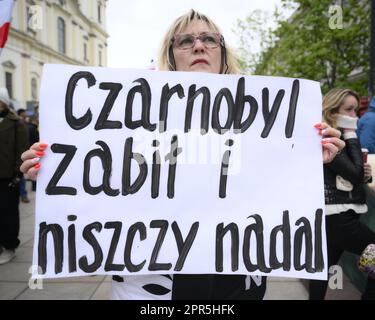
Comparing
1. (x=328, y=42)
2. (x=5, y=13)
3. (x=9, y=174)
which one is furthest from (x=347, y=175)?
(x=328, y=42)

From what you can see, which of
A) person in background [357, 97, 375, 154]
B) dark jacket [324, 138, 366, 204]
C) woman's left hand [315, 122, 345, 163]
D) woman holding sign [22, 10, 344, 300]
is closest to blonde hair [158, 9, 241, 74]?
woman holding sign [22, 10, 344, 300]

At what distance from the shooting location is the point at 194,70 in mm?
1485

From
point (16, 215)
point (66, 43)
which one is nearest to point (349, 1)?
point (16, 215)

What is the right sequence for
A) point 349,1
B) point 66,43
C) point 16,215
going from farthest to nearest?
point 66,43 → point 349,1 → point 16,215

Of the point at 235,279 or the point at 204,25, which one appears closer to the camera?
the point at 235,279

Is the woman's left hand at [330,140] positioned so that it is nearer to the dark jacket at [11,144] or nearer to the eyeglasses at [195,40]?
the eyeglasses at [195,40]

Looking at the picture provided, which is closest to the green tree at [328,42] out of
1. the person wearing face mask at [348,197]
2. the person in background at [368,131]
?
the person in background at [368,131]

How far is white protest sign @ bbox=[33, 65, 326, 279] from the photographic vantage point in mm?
1361

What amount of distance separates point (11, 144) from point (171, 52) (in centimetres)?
320

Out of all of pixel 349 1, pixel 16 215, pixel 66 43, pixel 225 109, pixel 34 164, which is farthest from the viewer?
pixel 66 43

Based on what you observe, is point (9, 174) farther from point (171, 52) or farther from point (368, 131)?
point (368, 131)

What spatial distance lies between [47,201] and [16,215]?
3214mm
